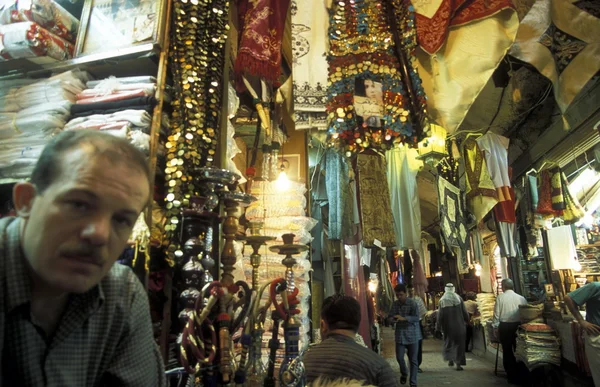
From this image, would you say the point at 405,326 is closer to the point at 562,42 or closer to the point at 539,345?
the point at 539,345

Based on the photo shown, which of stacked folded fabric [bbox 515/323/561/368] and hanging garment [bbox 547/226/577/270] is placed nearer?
stacked folded fabric [bbox 515/323/561/368]

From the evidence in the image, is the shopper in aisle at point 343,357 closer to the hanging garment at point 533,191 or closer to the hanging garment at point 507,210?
the hanging garment at point 507,210

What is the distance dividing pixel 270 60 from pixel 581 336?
5.20 m

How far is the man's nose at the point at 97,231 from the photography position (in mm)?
855

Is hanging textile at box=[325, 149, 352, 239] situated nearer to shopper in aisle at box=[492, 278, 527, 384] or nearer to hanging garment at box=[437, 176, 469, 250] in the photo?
hanging garment at box=[437, 176, 469, 250]

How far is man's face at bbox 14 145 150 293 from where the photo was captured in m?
0.85

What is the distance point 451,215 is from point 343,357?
3.75 metres

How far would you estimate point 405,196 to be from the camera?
525 centimetres

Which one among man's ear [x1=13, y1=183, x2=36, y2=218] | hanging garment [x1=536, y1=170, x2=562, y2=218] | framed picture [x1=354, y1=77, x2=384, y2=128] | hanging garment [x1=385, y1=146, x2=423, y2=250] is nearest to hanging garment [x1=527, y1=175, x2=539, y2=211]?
hanging garment [x1=536, y1=170, x2=562, y2=218]

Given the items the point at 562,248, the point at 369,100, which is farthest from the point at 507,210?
the point at 369,100

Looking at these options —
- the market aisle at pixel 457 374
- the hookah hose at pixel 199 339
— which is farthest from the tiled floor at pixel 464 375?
the hookah hose at pixel 199 339

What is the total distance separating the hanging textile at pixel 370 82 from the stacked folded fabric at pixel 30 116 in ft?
6.62

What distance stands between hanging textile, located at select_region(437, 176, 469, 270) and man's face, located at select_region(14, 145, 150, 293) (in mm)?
5062

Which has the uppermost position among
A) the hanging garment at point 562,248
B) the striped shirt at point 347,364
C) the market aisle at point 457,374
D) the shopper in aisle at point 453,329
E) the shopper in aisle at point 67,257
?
the hanging garment at point 562,248
